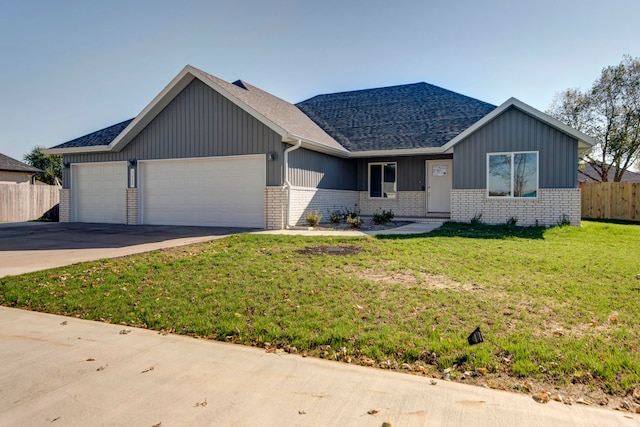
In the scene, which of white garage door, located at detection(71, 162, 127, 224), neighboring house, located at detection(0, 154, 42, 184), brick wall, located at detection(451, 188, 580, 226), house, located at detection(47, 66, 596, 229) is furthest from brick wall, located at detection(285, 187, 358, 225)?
neighboring house, located at detection(0, 154, 42, 184)

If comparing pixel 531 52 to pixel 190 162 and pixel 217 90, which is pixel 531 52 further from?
pixel 190 162

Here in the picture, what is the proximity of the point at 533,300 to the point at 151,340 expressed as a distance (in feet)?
14.8

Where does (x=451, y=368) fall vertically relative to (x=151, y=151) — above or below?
below

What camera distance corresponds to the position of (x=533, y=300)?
522 cm

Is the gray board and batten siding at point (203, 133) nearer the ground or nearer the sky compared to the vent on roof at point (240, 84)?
nearer the ground

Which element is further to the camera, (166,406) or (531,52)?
(531,52)

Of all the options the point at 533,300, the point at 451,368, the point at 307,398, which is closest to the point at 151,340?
the point at 307,398

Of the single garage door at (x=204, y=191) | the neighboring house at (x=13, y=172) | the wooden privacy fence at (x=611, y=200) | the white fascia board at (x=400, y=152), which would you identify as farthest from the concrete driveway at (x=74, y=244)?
the neighboring house at (x=13, y=172)

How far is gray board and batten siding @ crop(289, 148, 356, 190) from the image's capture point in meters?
14.7

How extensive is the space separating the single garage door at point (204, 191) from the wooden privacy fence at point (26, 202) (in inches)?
355

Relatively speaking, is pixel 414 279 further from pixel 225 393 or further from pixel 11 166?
pixel 11 166

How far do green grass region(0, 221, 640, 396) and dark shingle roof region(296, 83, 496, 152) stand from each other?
943cm

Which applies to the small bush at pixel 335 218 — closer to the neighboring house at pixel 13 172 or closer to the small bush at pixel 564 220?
the small bush at pixel 564 220

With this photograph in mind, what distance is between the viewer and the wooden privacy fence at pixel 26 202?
67.6 feet
